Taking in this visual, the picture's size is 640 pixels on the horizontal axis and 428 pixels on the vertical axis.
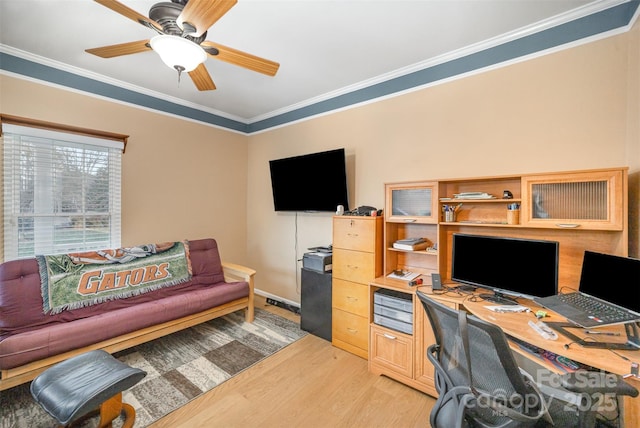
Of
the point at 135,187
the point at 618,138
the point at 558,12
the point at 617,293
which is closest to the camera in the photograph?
the point at 617,293

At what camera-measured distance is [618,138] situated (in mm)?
1762

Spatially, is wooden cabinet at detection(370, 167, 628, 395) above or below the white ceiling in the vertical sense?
below

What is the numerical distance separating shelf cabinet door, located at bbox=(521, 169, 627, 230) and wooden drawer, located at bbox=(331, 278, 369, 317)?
1.40 metres

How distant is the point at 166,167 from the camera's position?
3400 mm

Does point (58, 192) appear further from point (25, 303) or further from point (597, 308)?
point (597, 308)

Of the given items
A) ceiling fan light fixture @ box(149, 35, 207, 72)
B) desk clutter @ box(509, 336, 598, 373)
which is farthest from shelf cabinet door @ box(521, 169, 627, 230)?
ceiling fan light fixture @ box(149, 35, 207, 72)

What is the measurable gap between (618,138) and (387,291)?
1922 mm

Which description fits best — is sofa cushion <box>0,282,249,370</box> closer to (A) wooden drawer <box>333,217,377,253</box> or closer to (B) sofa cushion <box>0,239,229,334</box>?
(B) sofa cushion <box>0,239,229,334</box>

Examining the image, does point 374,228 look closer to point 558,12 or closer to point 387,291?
point 387,291

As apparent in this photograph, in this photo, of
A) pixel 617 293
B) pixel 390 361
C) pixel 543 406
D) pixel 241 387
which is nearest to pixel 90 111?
pixel 241 387

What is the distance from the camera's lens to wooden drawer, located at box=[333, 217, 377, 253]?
2.47 meters

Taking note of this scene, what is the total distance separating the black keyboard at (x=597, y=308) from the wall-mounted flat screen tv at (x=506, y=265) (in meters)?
0.11

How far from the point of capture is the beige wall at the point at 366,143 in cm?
183

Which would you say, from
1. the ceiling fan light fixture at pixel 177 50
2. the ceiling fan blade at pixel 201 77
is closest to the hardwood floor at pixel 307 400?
the ceiling fan light fixture at pixel 177 50
